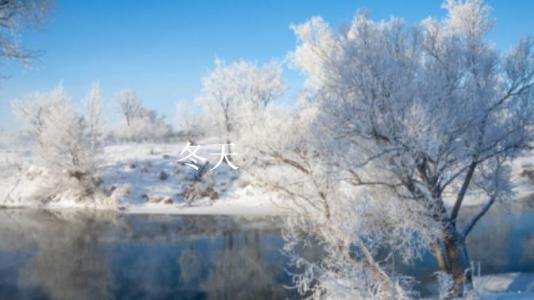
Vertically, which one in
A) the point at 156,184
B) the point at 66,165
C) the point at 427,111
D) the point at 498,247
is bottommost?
the point at 498,247

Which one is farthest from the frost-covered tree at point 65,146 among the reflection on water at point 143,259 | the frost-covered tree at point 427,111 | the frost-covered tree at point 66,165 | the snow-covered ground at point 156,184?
the frost-covered tree at point 427,111

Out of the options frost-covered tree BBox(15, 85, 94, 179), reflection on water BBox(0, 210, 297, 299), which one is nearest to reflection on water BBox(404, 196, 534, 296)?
reflection on water BBox(0, 210, 297, 299)

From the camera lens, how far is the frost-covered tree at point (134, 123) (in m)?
74.4

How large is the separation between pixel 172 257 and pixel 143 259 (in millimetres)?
1230

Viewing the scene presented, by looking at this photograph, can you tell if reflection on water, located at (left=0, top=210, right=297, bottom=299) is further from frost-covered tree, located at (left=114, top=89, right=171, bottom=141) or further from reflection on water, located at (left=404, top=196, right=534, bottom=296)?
frost-covered tree, located at (left=114, top=89, right=171, bottom=141)

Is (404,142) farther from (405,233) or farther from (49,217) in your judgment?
(49,217)

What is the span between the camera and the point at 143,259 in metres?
19.6

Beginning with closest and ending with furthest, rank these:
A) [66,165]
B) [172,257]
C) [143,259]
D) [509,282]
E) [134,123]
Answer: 1. [509,282]
2. [143,259]
3. [172,257]
4. [66,165]
5. [134,123]

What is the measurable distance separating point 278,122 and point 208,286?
20.6 ft

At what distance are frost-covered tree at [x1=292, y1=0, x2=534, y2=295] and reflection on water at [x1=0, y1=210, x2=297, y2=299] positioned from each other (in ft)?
17.9

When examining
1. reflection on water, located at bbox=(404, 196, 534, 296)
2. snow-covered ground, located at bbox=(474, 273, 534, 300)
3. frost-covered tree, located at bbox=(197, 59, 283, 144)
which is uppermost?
frost-covered tree, located at bbox=(197, 59, 283, 144)

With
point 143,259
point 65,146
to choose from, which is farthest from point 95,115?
point 143,259

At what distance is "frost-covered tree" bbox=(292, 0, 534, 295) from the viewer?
32.4 feet

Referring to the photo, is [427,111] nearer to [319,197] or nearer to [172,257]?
[319,197]
